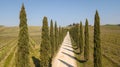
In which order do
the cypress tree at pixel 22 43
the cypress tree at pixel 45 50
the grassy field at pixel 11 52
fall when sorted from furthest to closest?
the grassy field at pixel 11 52 → the cypress tree at pixel 45 50 → the cypress tree at pixel 22 43

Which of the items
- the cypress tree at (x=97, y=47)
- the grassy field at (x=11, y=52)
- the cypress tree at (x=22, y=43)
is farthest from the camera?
the grassy field at (x=11, y=52)

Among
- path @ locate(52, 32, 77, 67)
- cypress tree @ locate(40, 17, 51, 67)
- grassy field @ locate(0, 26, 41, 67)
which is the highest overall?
cypress tree @ locate(40, 17, 51, 67)

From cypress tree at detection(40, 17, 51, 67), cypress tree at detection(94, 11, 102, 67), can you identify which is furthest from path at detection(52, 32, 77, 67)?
cypress tree at detection(94, 11, 102, 67)

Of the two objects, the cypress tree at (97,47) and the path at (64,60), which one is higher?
the cypress tree at (97,47)

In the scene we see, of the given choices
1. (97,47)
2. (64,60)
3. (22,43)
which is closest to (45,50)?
(97,47)

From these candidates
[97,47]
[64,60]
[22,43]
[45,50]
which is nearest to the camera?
[22,43]

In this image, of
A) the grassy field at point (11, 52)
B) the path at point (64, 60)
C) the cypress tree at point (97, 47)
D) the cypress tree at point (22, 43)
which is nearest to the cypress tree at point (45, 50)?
the grassy field at point (11, 52)

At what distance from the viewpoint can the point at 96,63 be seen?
2516 cm

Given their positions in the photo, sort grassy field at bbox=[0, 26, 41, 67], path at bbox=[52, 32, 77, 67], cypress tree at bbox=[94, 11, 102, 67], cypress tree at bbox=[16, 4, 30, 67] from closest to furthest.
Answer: cypress tree at bbox=[16, 4, 30, 67] → cypress tree at bbox=[94, 11, 102, 67] → grassy field at bbox=[0, 26, 41, 67] → path at bbox=[52, 32, 77, 67]

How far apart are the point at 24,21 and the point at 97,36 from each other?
11.3 meters

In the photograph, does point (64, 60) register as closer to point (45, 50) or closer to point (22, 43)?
point (45, 50)

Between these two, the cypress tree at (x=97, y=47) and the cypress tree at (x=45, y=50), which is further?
the cypress tree at (x=45, y=50)

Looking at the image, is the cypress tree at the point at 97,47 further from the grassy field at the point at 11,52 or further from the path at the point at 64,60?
the grassy field at the point at 11,52

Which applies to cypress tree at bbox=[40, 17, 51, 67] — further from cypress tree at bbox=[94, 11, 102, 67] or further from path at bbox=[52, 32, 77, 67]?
cypress tree at bbox=[94, 11, 102, 67]
